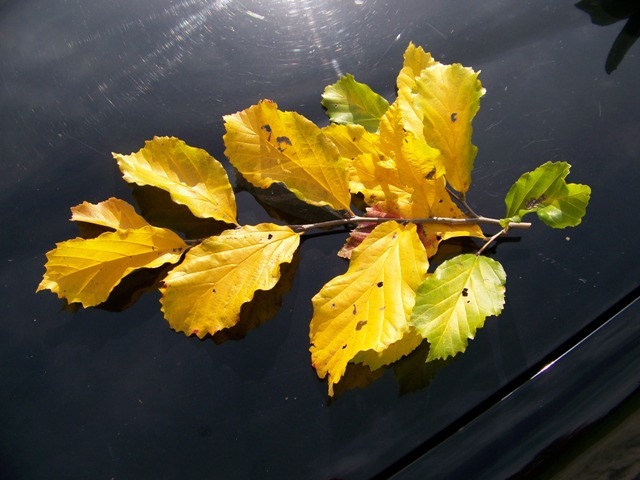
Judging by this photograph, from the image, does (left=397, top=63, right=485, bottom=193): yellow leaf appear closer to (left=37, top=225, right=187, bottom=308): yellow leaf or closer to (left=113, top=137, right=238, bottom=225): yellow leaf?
(left=113, top=137, right=238, bottom=225): yellow leaf

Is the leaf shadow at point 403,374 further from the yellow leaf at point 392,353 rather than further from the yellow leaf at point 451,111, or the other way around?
the yellow leaf at point 451,111

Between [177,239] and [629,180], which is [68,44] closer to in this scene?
[177,239]

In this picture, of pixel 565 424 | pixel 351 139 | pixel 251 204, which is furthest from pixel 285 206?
pixel 565 424

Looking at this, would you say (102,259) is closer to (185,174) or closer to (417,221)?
(185,174)

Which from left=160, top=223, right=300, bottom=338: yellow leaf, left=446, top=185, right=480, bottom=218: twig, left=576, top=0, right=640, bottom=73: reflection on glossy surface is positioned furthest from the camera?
left=576, top=0, right=640, bottom=73: reflection on glossy surface

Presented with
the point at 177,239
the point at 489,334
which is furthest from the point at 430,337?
the point at 177,239

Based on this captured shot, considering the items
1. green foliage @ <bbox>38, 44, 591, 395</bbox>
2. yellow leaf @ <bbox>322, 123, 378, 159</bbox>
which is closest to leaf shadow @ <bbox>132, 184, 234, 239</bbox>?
green foliage @ <bbox>38, 44, 591, 395</bbox>
